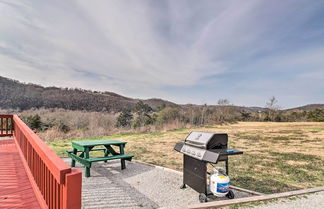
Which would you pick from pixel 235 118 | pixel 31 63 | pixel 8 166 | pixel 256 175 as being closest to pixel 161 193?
pixel 256 175

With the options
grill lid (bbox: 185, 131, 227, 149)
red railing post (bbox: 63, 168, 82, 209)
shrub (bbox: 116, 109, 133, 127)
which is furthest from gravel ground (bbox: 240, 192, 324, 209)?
shrub (bbox: 116, 109, 133, 127)

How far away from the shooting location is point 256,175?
4.30m

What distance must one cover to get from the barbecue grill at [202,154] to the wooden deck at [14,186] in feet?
7.01

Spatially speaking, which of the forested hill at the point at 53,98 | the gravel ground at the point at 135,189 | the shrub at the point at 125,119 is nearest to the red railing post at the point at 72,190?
the gravel ground at the point at 135,189

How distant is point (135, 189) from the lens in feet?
11.6

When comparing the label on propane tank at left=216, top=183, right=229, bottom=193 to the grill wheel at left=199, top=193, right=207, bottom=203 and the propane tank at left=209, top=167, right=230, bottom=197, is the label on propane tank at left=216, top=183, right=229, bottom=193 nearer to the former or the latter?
the propane tank at left=209, top=167, right=230, bottom=197

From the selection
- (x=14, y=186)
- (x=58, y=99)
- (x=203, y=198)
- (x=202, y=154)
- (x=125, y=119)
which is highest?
(x=58, y=99)

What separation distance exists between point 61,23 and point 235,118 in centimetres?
1957

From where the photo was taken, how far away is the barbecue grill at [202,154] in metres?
2.78

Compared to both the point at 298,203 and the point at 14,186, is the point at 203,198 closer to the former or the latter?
the point at 298,203

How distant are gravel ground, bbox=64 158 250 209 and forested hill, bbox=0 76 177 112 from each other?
21.8m

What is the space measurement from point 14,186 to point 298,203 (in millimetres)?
4030

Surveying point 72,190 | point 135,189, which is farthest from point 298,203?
point 72,190

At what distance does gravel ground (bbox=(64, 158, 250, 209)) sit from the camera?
9.66ft
